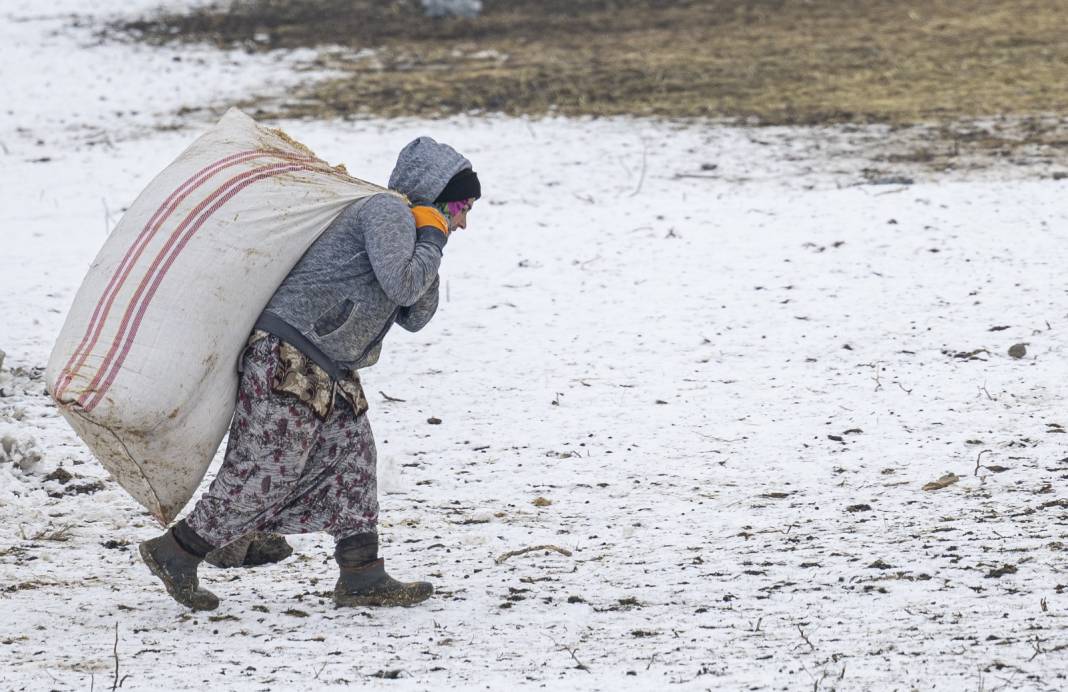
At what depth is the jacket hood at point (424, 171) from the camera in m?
3.94

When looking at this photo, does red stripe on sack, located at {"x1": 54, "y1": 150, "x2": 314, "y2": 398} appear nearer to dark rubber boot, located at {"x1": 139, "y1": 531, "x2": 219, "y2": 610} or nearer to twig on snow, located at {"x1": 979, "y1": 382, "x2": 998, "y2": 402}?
dark rubber boot, located at {"x1": 139, "y1": 531, "x2": 219, "y2": 610}

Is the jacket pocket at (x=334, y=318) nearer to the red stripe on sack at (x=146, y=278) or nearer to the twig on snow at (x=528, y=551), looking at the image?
the red stripe on sack at (x=146, y=278)

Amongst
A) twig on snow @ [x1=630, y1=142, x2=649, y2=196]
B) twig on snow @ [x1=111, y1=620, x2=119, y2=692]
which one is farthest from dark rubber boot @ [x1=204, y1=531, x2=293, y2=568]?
twig on snow @ [x1=630, y1=142, x2=649, y2=196]

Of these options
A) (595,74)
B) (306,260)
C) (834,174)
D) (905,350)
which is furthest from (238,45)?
(306,260)

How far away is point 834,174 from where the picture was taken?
28.3 ft

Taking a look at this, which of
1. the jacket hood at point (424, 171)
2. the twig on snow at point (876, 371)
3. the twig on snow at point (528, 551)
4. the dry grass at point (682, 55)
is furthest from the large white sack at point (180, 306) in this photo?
the dry grass at point (682, 55)

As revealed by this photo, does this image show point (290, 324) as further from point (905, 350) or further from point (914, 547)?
point (905, 350)

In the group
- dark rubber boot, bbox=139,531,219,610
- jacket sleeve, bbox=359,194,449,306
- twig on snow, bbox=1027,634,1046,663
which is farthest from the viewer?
dark rubber boot, bbox=139,531,219,610

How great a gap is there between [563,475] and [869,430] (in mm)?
1328

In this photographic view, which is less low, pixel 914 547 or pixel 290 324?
pixel 290 324

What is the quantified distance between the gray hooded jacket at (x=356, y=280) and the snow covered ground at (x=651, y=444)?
2.87 ft

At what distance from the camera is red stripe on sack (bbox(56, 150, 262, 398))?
367 centimetres

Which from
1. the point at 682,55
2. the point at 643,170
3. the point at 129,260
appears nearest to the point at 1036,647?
the point at 129,260

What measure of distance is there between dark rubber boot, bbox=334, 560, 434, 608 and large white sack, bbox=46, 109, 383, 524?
58 cm
